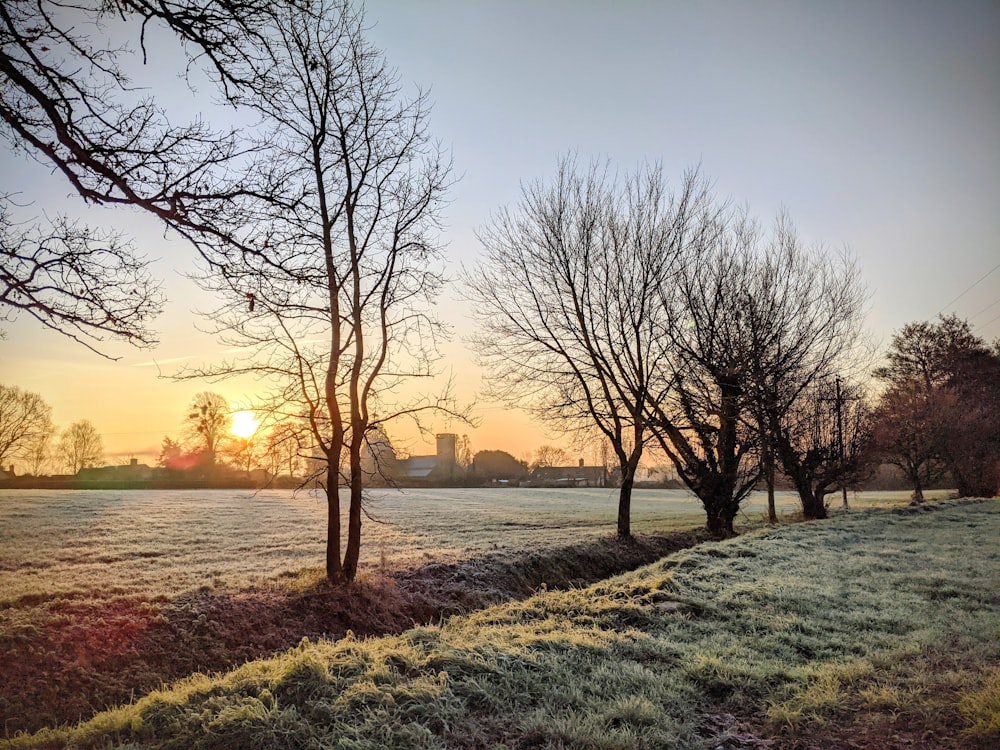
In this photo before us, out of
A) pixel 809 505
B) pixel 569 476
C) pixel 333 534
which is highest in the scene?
pixel 333 534

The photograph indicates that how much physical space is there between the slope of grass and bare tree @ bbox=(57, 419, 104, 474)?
154 ft

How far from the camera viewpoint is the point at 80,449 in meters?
46.7

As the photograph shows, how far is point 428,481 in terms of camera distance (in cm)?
5809

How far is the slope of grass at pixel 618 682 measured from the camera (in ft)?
12.3

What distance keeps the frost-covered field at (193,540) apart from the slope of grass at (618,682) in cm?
641

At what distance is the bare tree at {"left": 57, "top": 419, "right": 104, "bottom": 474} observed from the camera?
4332 cm

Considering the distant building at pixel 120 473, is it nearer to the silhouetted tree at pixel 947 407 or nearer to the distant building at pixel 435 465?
the distant building at pixel 435 465

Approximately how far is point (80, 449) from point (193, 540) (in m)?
39.8

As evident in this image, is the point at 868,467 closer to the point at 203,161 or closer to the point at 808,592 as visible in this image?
the point at 808,592

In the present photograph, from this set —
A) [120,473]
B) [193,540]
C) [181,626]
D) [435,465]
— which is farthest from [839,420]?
[435,465]

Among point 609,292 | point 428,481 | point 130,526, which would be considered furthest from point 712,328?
point 428,481

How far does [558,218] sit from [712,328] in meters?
6.95

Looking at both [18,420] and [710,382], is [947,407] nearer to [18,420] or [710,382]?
[710,382]

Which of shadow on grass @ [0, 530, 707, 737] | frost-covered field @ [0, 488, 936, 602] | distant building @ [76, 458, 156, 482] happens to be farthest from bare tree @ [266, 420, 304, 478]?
distant building @ [76, 458, 156, 482]
